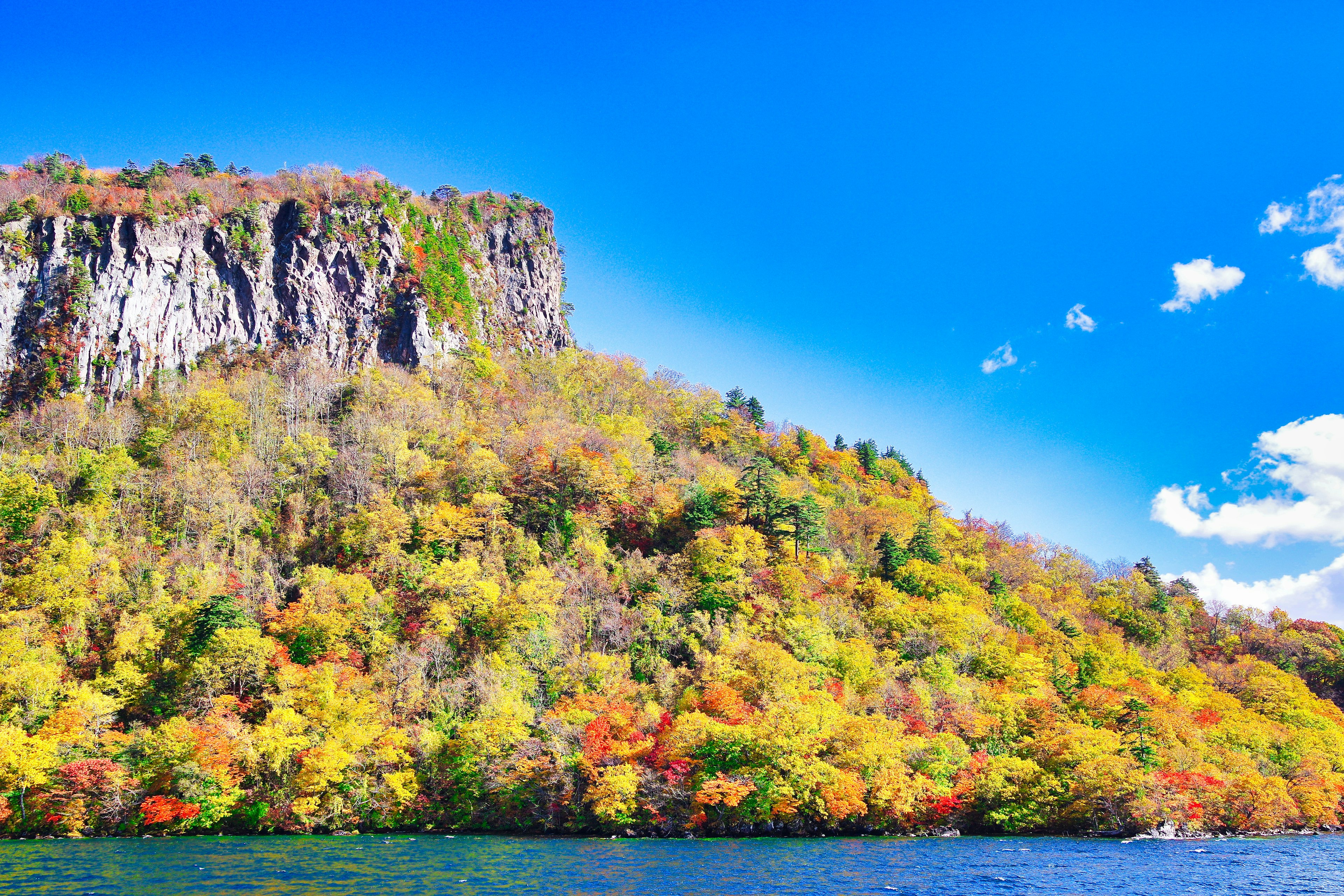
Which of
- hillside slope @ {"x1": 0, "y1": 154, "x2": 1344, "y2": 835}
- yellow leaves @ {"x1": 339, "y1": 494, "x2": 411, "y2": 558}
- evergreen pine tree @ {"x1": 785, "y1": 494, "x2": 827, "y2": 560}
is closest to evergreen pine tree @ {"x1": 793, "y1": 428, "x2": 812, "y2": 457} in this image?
hillside slope @ {"x1": 0, "y1": 154, "x2": 1344, "y2": 835}

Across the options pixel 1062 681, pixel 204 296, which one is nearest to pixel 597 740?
pixel 1062 681

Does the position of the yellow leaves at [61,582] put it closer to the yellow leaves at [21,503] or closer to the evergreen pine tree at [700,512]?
the yellow leaves at [21,503]

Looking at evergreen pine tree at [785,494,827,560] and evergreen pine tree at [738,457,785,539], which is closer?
evergreen pine tree at [785,494,827,560]

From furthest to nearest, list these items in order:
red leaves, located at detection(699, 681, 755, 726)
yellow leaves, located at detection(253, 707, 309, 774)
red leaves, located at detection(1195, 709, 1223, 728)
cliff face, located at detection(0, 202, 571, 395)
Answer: cliff face, located at detection(0, 202, 571, 395) < red leaves, located at detection(1195, 709, 1223, 728) < red leaves, located at detection(699, 681, 755, 726) < yellow leaves, located at detection(253, 707, 309, 774)

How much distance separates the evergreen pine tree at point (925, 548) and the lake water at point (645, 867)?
42464 millimetres

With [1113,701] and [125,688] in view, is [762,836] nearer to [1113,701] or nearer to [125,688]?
[1113,701]

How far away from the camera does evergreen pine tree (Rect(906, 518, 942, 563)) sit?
8844 centimetres

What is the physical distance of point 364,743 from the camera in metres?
50.5

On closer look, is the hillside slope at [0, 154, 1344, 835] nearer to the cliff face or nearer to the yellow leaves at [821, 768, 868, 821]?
the yellow leaves at [821, 768, 868, 821]

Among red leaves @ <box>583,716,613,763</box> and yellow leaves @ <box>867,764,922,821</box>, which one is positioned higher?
red leaves @ <box>583,716,613,763</box>

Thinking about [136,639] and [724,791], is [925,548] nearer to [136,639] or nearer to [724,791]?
[724,791]

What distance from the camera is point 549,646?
64.5 meters

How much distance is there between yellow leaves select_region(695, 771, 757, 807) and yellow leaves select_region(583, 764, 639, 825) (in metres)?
0.71

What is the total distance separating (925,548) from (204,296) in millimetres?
106385
